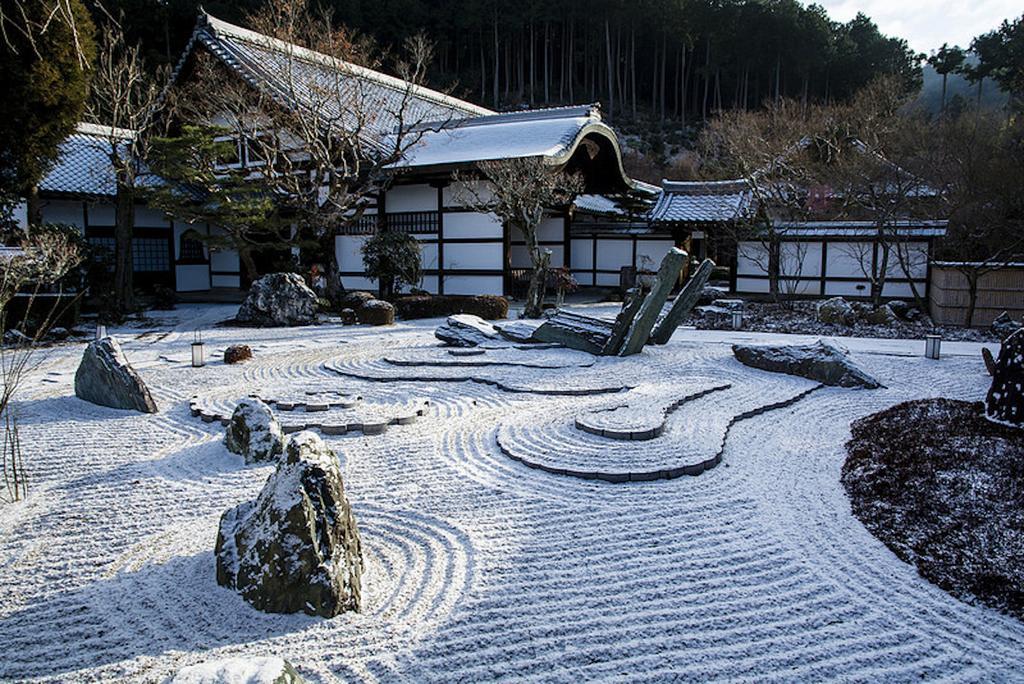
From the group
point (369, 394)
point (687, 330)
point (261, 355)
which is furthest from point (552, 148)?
point (369, 394)

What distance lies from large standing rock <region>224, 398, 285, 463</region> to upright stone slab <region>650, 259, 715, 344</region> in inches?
269

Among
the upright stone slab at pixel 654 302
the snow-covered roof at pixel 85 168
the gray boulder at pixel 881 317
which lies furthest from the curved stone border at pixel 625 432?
the snow-covered roof at pixel 85 168

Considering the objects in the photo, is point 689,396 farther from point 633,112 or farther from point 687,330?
point 633,112

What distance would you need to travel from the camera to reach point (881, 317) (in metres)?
14.2

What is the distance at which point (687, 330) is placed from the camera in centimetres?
1380

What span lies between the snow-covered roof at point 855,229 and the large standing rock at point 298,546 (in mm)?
15199

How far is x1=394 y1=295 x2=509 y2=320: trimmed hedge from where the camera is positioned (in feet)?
49.8

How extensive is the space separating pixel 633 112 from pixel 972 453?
41.0 metres

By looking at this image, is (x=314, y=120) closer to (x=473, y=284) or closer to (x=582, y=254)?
(x=473, y=284)

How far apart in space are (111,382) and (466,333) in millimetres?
5401

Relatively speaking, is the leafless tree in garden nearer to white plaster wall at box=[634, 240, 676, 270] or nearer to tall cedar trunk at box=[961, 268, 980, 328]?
white plaster wall at box=[634, 240, 676, 270]

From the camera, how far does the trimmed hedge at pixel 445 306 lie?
1519cm

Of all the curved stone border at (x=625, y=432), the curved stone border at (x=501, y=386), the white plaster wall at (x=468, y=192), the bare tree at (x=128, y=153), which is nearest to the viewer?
the curved stone border at (x=625, y=432)

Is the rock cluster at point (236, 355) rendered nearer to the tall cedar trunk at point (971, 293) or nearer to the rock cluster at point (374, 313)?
the rock cluster at point (374, 313)
